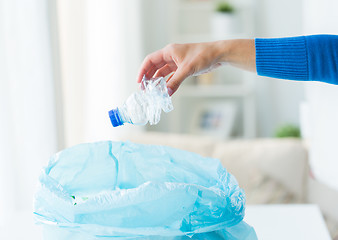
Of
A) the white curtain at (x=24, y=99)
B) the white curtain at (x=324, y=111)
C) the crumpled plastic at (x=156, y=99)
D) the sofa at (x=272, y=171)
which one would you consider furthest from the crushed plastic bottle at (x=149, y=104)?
the sofa at (x=272, y=171)

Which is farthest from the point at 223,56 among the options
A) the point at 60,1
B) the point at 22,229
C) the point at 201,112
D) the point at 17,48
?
the point at 201,112

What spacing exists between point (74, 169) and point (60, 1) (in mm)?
1253

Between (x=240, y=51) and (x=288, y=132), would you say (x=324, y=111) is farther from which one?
(x=288, y=132)

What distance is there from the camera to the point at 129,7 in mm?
2730

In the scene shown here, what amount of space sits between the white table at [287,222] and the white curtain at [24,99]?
76cm

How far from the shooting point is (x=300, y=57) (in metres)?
0.77

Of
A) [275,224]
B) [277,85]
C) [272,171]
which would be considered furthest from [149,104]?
[277,85]

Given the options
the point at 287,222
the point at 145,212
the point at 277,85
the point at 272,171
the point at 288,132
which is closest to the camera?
the point at 145,212

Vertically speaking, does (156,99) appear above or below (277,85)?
above

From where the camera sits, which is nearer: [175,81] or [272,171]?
[175,81]

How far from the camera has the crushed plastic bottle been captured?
2.59 ft

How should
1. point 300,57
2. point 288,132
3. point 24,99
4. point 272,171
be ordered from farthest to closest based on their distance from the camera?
1. point 288,132
2. point 272,171
3. point 24,99
4. point 300,57

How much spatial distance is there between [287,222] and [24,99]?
3.07 ft

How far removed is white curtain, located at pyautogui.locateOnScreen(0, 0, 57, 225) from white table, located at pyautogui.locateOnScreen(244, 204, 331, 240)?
763 millimetres
